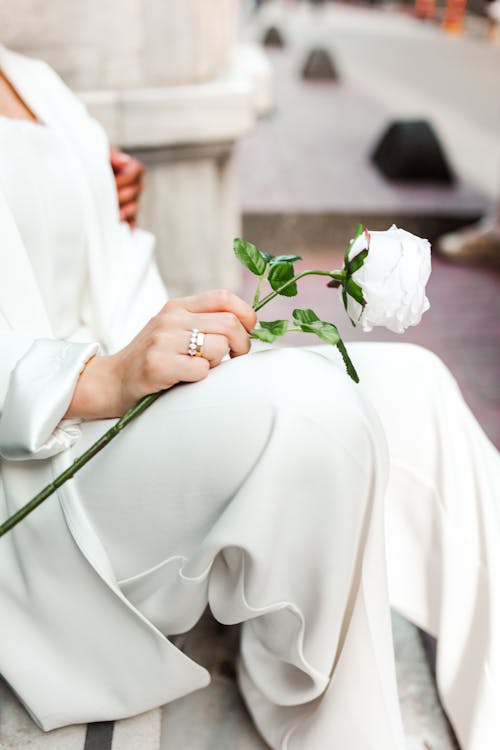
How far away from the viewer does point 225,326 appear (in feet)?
3.48

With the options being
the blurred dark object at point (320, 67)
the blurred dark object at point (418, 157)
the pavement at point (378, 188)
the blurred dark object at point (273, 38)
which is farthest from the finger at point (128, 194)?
the blurred dark object at point (273, 38)

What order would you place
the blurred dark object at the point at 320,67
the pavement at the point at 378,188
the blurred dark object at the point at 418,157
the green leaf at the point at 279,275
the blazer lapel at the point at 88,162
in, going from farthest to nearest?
the blurred dark object at the point at 320,67 → the blurred dark object at the point at 418,157 → the pavement at the point at 378,188 → the blazer lapel at the point at 88,162 → the green leaf at the point at 279,275

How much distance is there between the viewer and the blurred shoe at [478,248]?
4273 mm

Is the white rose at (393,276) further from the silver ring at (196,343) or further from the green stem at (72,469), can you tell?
the green stem at (72,469)

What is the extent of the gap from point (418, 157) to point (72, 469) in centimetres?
477

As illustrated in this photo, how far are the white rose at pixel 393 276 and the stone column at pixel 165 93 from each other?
148 cm

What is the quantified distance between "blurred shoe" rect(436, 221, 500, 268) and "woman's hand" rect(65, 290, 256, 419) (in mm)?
3471

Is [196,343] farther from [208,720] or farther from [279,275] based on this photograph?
[208,720]

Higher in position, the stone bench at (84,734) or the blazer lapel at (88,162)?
the blazer lapel at (88,162)

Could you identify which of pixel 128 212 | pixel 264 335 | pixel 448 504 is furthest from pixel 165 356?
pixel 128 212

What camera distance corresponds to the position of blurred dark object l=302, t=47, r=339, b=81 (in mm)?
10781

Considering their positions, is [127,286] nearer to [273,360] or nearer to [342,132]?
[273,360]

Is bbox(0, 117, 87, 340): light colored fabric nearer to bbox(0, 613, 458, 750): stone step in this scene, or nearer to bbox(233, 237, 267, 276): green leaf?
bbox(233, 237, 267, 276): green leaf

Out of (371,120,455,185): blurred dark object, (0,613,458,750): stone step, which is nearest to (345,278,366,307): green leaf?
(0,613,458,750): stone step
